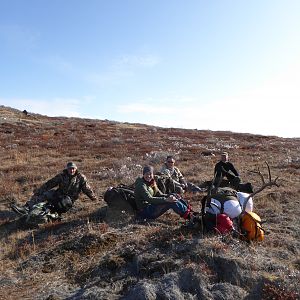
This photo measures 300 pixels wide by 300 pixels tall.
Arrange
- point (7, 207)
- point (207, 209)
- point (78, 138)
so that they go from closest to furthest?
point (207, 209) < point (7, 207) < point (78, 138)

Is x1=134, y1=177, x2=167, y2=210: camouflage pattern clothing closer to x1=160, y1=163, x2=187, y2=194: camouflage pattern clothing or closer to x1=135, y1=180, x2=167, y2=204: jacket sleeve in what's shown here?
x1=135, y1=180, x2=167, y2=204: jacket sleeve

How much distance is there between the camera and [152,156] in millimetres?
21562

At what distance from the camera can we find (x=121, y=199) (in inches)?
425

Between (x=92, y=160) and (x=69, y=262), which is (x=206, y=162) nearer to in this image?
(x=92, y=160)

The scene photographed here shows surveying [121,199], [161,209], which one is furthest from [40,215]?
[161,209]

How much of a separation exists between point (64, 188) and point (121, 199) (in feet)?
6.30

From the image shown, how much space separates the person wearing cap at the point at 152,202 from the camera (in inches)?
374

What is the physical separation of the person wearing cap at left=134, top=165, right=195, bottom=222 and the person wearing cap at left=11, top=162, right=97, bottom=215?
2.24 m

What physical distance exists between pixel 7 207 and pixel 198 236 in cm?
651

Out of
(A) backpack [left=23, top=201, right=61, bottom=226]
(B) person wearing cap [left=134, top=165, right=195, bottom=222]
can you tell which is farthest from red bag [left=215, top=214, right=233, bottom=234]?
(A) backpack [left=23, top=201, right=61, bottom=226]

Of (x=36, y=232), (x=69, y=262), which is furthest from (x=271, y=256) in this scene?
(x=36, y=232)

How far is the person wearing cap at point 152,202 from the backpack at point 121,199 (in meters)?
0.39

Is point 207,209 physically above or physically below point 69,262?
above

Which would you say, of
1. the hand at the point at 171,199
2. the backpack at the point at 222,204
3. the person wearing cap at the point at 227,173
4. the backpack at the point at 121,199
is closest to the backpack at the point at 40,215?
the backpack at the point at 121,199
